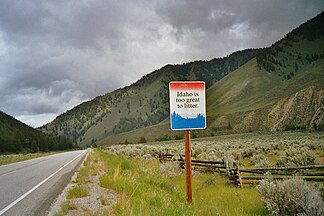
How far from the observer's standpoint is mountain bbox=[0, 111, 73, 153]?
338ft

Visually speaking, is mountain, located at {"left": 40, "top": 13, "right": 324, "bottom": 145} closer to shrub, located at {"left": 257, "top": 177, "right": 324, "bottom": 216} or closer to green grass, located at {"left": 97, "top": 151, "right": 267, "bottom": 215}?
green grass, located at {"left": 97, "top": 151, "right": 267, "bottom": 215}

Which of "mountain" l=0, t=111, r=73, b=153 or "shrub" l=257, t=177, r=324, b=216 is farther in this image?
"mountain" l=0, t=111, r=73, b=153

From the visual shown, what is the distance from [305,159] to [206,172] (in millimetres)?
5236

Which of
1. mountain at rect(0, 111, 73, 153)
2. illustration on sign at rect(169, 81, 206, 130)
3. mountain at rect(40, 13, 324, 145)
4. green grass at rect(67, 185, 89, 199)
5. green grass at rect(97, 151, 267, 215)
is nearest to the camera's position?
green grass at rect(97, 151, 267, 215)

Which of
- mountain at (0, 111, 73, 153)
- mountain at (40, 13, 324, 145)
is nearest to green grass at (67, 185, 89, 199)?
mountain at (40, 13, 324, 145)

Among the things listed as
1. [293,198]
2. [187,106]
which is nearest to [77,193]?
[187,106]

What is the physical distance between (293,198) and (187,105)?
10.5ft

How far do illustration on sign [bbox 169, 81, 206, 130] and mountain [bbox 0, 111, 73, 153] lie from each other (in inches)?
4114

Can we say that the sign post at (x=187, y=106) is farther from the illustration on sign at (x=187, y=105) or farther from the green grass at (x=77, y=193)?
the green grass at (x=77, y=193)

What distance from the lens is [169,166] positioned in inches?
731

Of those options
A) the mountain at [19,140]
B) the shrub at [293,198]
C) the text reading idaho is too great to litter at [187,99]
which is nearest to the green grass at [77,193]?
the text reading idaho is too great to litter at [187,99]

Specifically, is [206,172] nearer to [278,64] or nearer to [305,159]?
[305,159]

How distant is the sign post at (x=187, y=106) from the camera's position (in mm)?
6965

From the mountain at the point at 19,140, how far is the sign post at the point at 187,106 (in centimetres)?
10450
